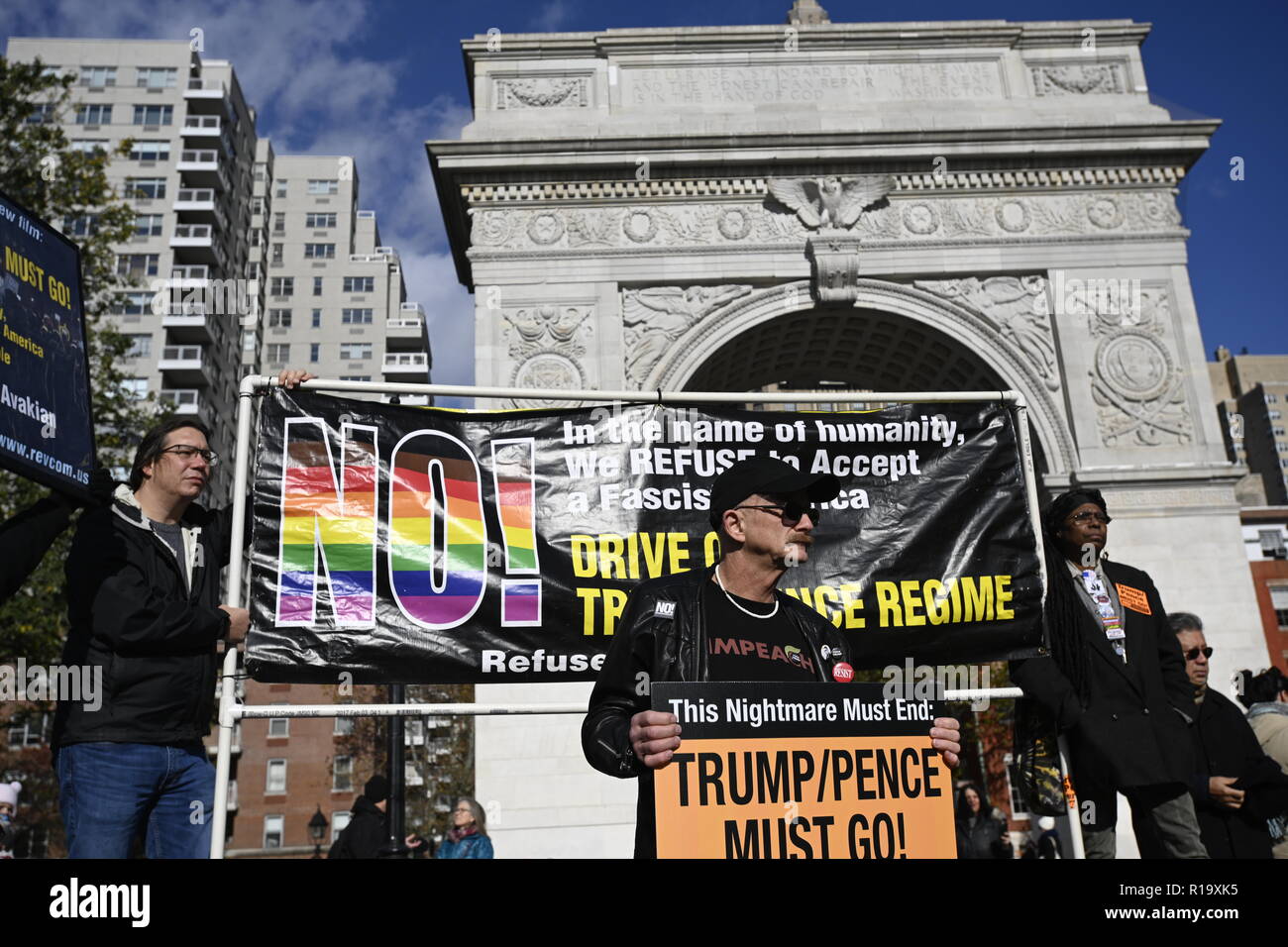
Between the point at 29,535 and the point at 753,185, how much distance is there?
57.5 feet

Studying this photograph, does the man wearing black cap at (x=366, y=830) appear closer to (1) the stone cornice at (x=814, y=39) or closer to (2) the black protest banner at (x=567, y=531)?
(2) the black protest banner at (x=567, y=531)

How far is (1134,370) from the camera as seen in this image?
19172 mm

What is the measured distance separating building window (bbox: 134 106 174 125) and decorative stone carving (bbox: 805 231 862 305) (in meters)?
53.5

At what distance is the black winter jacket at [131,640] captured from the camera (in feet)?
13.5

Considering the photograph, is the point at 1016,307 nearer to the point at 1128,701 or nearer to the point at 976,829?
the point at 976,829

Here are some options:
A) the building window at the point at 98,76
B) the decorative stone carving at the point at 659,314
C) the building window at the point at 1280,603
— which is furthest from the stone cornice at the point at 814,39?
the building window at the point at 98,76

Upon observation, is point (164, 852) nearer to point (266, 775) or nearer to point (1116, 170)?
point (1116, 170)

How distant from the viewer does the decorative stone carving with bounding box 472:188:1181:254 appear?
64.4 ft

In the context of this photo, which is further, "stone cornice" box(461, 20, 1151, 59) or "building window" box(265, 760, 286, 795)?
"building window" box(265, 760, 286, 795)

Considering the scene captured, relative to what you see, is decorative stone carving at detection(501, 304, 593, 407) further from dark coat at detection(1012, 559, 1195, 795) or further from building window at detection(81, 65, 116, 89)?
building window at detection(81, 65, 116, 89)

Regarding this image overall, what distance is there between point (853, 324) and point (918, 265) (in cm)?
173

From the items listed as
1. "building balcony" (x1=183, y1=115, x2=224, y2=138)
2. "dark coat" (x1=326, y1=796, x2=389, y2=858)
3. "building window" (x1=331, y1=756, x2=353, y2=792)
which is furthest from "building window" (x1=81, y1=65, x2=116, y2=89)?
"dark coat" (x1=326, y1=796, x2=389, y2=858)

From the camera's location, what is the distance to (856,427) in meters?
6.34
